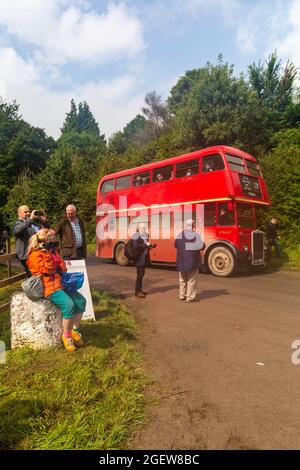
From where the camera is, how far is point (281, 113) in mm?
24391

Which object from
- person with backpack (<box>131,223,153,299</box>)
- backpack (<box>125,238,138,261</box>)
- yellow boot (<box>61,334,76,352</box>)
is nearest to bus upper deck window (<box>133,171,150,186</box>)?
person with backpack (<box>131,223,153,299</box>)

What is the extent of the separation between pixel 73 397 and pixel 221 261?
853 cm

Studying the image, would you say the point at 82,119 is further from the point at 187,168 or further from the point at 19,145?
the point at 187,168

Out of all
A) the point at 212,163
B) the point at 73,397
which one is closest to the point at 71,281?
the point at 73,397

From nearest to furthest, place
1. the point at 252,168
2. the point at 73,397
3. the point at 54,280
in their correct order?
the point at 73,397 → the point at 54,280 → the point at 252,168

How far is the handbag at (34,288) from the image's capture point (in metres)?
3.85

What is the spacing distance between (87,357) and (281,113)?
25586mm

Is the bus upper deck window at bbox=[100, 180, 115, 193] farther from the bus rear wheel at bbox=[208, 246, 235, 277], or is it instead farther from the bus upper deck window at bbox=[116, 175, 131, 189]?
the bus rear wheel at bbox=[208, 246, 235, 277]

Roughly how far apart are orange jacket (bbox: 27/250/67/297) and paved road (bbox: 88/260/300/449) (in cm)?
146

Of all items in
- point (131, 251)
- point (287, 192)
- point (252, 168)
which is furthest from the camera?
point (287, 192)

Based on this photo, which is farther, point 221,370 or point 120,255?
point 120,255

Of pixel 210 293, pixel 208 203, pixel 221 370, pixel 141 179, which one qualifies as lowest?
pixel 221 370

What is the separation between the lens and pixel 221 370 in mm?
3643

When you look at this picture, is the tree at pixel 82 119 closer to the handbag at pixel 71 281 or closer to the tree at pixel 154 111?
the tree at pixel 154 111
